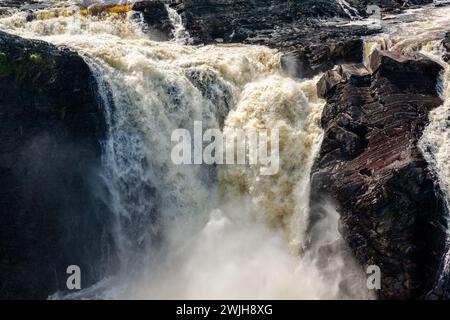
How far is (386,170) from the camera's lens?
15.1 metres

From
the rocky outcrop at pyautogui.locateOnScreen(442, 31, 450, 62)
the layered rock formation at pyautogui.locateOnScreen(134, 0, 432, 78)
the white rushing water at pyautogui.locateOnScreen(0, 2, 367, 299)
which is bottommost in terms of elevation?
the white rushing water at pyautogui.locateOnScreen(0, 2, 367, 299)

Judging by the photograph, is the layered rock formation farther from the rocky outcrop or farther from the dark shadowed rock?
the rocky outcrop

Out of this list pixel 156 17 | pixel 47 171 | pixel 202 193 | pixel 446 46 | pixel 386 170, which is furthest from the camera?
pixel 156 17

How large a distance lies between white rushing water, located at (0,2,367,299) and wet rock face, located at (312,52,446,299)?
0.72m

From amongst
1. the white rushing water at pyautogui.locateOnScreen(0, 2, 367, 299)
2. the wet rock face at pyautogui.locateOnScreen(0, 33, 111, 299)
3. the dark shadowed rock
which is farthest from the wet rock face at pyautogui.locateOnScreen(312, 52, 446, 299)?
the dark shadowed rock

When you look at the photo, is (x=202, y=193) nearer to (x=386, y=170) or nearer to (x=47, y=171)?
(x=47, y=171)

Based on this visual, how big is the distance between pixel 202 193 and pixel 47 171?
5.22 metres

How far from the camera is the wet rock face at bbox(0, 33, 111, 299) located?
1547 cm

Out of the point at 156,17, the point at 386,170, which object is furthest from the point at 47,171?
the point at 156,17

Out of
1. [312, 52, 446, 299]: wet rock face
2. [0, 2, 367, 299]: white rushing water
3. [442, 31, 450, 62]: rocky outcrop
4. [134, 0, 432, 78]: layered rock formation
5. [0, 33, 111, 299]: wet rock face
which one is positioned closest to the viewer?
[312, 52, 446, 299]: wet rock face

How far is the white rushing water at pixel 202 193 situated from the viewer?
53.2 ft

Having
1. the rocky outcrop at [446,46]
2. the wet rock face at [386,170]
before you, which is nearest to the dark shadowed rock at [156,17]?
the wet rock face at [386,170]

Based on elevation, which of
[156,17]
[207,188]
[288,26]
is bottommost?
[207,188]
